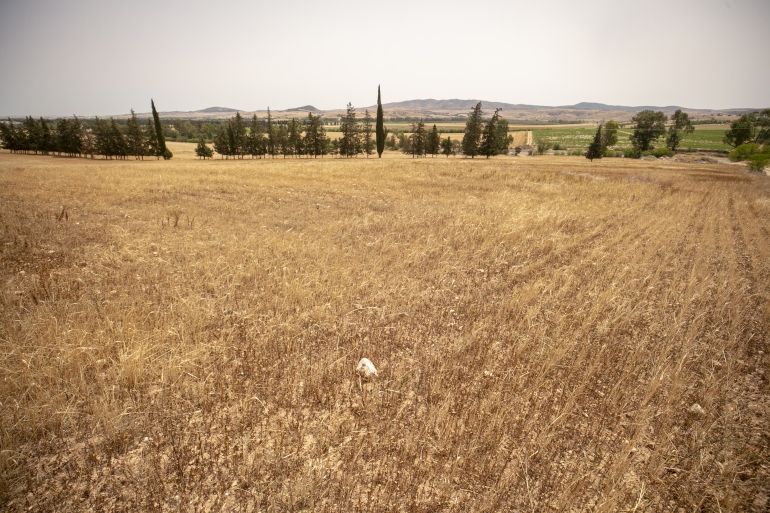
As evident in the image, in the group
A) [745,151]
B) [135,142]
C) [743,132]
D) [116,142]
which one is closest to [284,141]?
[135,142]

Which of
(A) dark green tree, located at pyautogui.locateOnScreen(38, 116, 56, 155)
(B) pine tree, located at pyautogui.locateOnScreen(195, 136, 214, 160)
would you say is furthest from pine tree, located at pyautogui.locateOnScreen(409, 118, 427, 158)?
(A) dark green tree, located at pyautogui.locateOnScreen(38, 116, 56, 155)

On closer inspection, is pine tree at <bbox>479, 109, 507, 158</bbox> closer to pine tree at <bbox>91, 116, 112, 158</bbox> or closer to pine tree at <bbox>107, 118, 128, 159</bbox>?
pine tree at <bbox>107, 118, 128, 159</bbox>

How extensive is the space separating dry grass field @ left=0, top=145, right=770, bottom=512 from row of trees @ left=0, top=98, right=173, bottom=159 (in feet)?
246

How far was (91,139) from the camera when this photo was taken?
68.9 meters

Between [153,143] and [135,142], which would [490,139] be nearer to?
[153,143]

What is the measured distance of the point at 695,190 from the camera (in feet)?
77.5

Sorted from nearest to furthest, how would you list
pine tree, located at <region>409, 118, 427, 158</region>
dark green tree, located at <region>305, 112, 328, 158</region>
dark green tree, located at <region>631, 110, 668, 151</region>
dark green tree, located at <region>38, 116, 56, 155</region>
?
dark green tree, located at <region>38, 116, 56, 155</region>
dark green tree, located at <region>305, 112, 328, 158</region>
pine tree, located at <region>409, 118, 427, 158</region>
dark green tree, located at <region>631, 110, 668, 151</region>

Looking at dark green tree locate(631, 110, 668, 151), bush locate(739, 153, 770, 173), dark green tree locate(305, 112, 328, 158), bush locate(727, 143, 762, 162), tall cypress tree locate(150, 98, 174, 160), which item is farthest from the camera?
dark green tree locate(631, 110, 668, 151)

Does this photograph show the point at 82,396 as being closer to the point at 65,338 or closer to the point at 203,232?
the point at 65,338

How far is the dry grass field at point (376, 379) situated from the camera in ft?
9.77

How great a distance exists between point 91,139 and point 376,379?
9710cm

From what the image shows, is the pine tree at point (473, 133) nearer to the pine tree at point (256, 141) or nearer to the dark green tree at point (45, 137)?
the pine tree at point (256, 141)

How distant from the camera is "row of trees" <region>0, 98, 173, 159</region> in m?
65.3

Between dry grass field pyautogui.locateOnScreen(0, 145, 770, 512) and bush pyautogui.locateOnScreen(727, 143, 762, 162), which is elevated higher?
Answer: bush pyautogui.locateOnScreen(727, 143, 762, 162)
